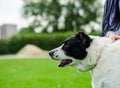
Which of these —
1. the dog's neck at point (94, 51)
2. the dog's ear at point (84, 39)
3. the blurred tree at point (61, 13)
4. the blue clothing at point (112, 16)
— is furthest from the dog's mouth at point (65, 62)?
the blurred tree at point (61, 13)

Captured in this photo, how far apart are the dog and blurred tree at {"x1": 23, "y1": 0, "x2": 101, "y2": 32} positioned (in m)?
55.5

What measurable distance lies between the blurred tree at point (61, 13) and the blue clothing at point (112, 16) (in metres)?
54.7

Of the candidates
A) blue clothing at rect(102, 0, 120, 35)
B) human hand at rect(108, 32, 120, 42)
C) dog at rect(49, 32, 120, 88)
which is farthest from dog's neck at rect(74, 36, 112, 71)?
blue clothing at rect(102, 0, 120, 35)

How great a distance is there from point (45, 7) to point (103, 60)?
192 feet

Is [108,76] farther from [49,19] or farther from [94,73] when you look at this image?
[49,19]

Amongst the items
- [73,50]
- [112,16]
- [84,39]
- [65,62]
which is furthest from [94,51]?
[112,16]

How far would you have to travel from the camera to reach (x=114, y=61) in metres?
6.42

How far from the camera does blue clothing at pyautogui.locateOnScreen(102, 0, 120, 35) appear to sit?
7.44 meters

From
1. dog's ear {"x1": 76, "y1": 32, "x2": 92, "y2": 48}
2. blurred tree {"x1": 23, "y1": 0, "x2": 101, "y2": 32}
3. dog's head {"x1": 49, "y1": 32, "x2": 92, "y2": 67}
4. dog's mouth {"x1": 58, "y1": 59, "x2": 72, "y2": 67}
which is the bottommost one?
blurred tree {"x1": 23, "y1": 0, "x2": 101, "y2": 32}

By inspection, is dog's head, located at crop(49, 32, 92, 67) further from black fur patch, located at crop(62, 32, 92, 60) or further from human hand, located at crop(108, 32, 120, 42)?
human hand, located at crop(108, 32, 120, 42)

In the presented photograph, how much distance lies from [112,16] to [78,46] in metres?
1.07

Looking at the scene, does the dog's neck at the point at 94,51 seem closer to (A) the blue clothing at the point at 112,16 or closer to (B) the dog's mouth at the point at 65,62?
(B) the dog's mouth at the point at 65,62

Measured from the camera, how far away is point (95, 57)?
21.6ft

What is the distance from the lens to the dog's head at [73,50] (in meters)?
6.69
